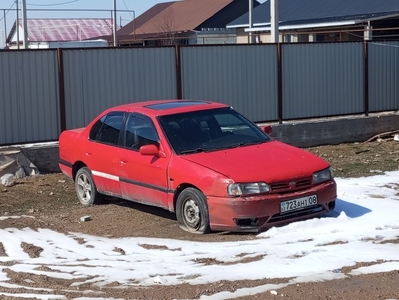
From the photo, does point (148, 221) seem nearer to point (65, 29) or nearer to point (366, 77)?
point (366, 77)

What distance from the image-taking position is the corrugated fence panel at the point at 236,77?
50.9 feet

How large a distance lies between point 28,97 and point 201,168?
599cm

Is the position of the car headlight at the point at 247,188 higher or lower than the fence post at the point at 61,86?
lower

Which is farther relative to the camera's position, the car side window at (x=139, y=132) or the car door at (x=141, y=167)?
the car side window at (x=139, y=132)

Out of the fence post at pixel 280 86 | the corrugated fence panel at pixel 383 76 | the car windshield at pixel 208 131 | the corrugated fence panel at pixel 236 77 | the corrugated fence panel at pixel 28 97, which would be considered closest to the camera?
the car windshield at pixel 208 131

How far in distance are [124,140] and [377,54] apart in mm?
10613

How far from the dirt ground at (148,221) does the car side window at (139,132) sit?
1000mm

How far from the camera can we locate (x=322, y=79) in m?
17.6

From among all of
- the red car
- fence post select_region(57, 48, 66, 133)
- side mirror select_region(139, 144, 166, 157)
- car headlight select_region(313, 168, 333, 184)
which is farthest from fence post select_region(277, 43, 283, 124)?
side mirror select_region(139, 144, 166, 157)

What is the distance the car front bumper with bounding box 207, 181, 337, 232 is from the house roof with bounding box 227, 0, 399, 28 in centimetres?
2107

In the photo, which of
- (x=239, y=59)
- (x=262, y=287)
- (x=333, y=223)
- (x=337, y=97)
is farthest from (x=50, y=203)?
(x=337, y=97)

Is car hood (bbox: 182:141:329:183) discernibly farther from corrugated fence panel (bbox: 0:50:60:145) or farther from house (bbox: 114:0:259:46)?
house (bbox: 114:0:259:46)

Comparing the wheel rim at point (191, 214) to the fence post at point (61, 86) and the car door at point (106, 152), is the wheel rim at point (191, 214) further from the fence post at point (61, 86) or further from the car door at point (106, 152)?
the fence post at point (61, 86)

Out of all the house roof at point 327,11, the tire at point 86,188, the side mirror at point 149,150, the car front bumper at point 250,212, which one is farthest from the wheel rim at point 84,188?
the house roof at point 327,11
